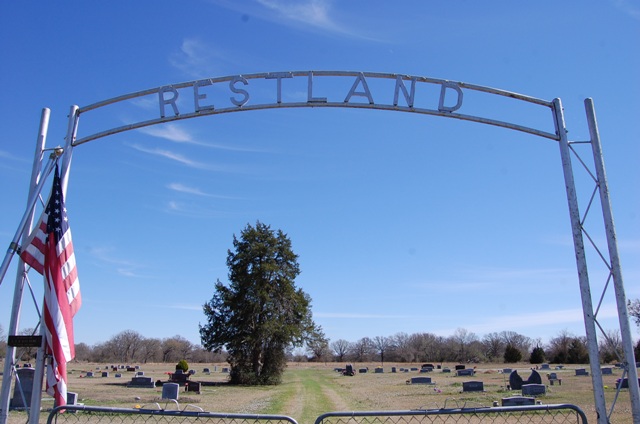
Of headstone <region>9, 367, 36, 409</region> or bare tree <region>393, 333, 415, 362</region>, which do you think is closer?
headstone <region>9, 367, 36, 409</region>

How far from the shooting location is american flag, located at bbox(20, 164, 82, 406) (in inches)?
263

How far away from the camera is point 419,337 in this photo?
5084 inches

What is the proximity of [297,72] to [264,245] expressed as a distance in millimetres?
29382

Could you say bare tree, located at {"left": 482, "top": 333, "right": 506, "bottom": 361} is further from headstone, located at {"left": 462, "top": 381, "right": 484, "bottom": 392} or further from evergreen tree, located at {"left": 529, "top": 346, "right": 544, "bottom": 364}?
headstone, located at {"left": 462, "top": 381, "right": 484, "bottom": 392}

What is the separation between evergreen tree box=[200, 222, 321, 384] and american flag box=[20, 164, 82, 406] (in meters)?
27.6

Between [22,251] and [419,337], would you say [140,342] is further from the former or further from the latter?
[22,251]

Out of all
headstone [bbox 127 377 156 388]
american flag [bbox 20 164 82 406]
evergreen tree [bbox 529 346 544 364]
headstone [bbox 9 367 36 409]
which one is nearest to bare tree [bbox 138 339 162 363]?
evergreen tree [bbox 529 346 544 364]

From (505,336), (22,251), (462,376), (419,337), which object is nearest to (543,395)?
(22,251)

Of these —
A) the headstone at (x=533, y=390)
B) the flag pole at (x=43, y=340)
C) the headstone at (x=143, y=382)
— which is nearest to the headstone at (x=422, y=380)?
the headstone at (x=533, y=390)

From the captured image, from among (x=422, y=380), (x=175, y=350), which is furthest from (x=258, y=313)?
(x=175, y=350)

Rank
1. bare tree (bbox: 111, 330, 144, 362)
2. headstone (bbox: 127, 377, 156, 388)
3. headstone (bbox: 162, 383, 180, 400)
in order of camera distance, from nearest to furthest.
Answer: headstone (bbox: 162, 383, 180, 400) → headstone (bbox: 127, 377, 156, 388) → bare tree (bbox: 111, 330, 144, 362)

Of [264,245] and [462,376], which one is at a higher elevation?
[264,245]

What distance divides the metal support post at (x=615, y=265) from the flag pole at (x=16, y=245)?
7.95 meters

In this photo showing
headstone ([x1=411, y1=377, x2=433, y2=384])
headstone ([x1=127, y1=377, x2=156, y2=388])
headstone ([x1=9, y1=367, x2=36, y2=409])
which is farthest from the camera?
headstone ([x1=411, y1=377, x2=433, y2=384])
